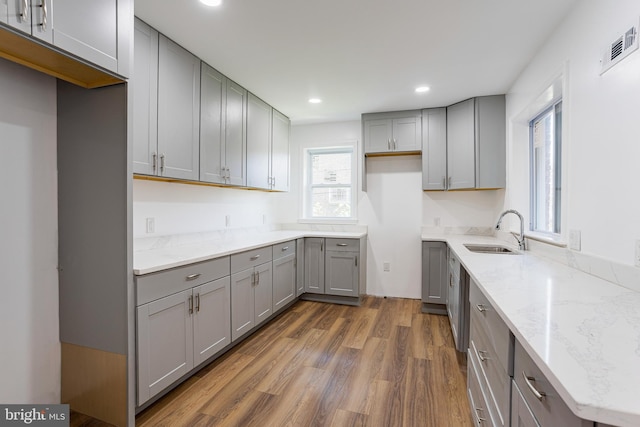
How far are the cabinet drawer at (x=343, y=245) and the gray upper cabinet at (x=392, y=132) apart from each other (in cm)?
118

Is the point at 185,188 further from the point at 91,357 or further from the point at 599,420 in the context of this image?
the point at 599,420

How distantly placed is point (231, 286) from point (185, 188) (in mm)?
1027

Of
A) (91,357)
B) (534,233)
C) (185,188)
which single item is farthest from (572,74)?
(91,357)

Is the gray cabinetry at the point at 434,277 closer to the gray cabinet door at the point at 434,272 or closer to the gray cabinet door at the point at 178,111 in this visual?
the gray cabinet door at the point at 434,272

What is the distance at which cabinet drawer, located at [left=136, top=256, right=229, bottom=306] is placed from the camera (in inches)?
66.0

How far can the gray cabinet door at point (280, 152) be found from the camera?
3.71 meters

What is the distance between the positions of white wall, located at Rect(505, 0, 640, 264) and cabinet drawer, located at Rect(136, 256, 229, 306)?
2.33 m

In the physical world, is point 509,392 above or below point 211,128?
below

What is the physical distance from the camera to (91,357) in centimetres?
168

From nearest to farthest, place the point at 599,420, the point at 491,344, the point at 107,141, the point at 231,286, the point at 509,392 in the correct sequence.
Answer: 1. the point at 599,420
2. the point at 509,392
3. the point at 491,344
4. the point at 107,141
5. the point at 231,286

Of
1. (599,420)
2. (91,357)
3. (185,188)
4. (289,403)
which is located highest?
(185,188)

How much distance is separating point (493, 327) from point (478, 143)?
2.64 meters

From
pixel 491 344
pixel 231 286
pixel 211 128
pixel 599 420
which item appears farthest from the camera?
pixel 211 128

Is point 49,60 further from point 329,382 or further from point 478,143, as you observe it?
point 478,143
